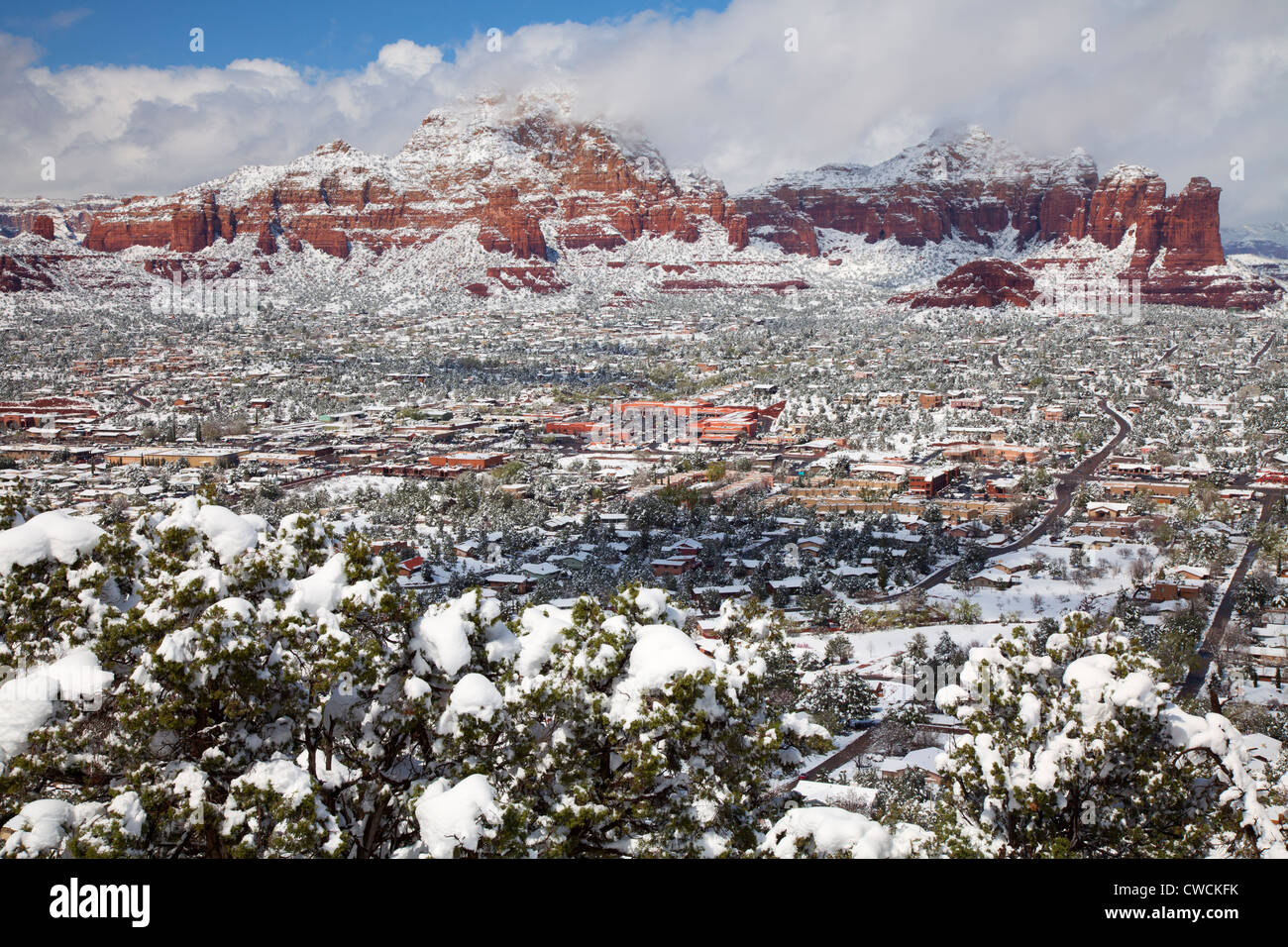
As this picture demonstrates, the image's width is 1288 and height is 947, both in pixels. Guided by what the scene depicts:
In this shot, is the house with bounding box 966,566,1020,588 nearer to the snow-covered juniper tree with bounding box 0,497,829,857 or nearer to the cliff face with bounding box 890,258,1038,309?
the snow-covered juniper tree with bounding box 0,497,829,857

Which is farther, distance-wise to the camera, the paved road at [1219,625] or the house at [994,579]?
the house at [994,579]

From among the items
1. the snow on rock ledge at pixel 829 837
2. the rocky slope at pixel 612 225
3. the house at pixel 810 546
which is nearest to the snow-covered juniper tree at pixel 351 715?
the snow on rock ledge at pixel 829 837

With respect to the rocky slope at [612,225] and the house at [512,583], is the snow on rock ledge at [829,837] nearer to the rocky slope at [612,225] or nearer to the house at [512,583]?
the house at [512,583]

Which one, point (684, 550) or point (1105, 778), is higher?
point (1105, 778)

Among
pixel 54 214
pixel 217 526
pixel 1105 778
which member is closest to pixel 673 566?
pixel 217 526

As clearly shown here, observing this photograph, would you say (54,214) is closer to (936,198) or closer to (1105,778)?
(936,198)

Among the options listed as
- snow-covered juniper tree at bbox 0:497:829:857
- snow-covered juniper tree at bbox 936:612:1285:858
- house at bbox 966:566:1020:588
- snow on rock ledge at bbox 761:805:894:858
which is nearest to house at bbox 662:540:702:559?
house at bbox 966:566:1020:588
